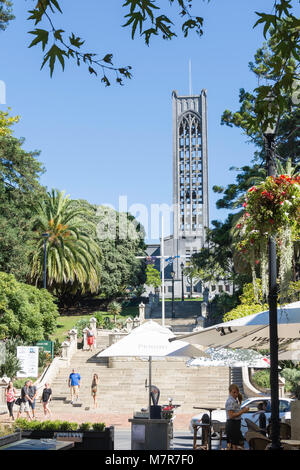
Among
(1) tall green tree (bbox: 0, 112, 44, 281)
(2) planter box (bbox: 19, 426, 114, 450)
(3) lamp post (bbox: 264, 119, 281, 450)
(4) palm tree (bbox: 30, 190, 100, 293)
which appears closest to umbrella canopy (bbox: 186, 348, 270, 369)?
(2) planter box (bbox: 19, 426, 114, 450)

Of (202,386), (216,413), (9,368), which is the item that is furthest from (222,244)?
(216,413)

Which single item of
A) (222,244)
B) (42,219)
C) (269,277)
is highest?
(42,219)

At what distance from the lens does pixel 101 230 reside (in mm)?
72125

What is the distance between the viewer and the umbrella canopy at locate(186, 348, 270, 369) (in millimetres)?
15789

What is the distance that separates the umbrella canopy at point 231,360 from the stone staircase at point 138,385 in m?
10.4

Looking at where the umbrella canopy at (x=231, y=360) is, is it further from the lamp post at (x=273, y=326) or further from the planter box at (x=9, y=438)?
the lamp post at (x=273, y=326)

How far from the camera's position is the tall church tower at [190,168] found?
96500mm

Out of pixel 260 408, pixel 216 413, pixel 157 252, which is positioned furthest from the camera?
pixel 157 252

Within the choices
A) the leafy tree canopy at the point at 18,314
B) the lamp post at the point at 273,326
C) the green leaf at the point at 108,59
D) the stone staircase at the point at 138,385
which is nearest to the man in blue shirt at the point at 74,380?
the stone staircase at the point at 138,385

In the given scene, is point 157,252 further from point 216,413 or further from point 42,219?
point 216,413

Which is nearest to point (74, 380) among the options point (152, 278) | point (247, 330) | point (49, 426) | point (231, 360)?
point (231, 360)

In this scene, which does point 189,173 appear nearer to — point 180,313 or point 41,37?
point 180,313

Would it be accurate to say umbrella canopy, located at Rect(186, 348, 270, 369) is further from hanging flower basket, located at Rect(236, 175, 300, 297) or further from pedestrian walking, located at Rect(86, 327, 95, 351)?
pedestrian walking, located at Rect(86, 327, 95, 351)

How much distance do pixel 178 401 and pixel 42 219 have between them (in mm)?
30275
